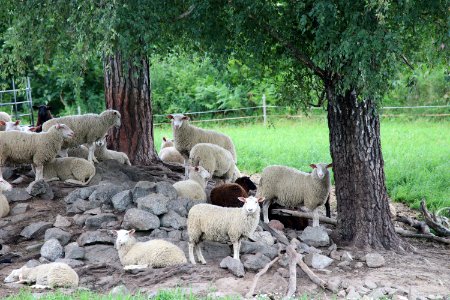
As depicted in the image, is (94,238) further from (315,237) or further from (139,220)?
(315,237)

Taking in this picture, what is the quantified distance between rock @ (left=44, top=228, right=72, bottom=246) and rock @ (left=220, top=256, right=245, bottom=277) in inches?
88.6

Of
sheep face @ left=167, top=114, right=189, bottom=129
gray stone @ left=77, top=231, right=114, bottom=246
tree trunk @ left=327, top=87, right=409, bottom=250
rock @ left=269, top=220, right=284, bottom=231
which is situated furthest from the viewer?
sheep face @ left=167, top=114, right=189, bottom=129

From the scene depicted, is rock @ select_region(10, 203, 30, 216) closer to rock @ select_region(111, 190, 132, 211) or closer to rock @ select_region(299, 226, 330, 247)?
rock @ select_region(111, 190, 132, 211)

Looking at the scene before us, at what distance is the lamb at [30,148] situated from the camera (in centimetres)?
1180

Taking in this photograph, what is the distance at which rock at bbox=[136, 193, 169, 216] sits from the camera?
10344 mm

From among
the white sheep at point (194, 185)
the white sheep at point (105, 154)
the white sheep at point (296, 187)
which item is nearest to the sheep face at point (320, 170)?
the white sheep at point (296, 187)

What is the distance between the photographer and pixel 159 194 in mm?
10648

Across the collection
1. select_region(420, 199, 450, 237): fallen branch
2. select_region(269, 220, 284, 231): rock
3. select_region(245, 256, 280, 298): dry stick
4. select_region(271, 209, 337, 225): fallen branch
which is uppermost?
select_region(271, 209, 337, 225): fallen branch

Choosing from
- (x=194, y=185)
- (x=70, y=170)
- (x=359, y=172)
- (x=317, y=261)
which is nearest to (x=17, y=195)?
(x=70, y=170)

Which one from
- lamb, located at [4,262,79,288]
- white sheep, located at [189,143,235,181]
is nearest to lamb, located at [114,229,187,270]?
lamb, located at [4,262,79,288]

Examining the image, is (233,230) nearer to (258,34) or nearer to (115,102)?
(258,34)

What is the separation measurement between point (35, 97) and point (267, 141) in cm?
1353

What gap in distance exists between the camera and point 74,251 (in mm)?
9727

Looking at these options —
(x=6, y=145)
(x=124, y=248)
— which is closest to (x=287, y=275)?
(x=124, y=248)
